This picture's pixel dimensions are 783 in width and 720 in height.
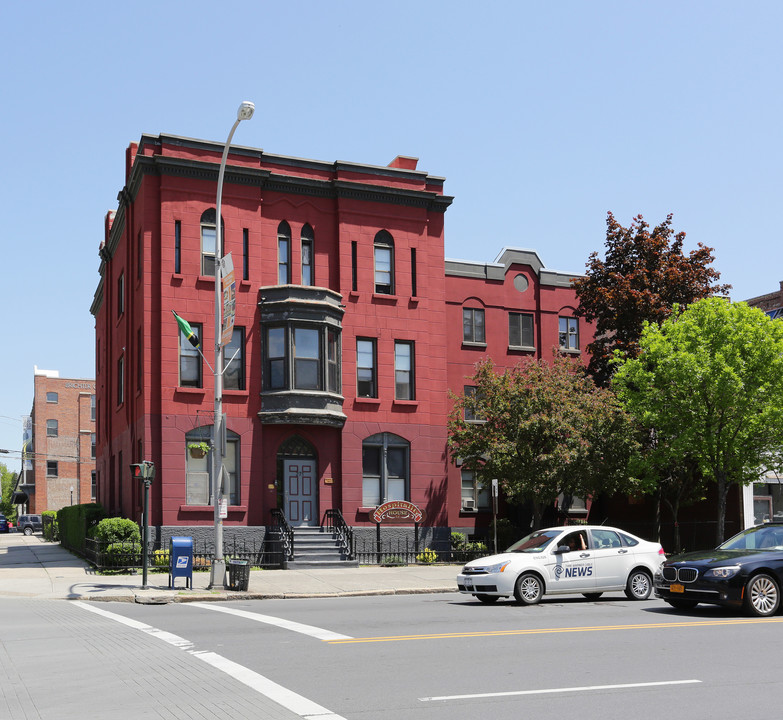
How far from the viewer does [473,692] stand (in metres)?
9.16

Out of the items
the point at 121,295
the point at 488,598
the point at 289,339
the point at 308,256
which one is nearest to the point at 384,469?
the point at 289,339

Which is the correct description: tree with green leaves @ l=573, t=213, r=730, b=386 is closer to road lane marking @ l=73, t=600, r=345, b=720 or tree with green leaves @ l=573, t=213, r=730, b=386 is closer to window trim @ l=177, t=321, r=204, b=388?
window trim @ l=177, t=321, r=204, b=388

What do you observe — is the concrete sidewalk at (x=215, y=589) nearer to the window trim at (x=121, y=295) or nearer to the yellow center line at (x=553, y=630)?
the yellow center line at (x=553, y=630)

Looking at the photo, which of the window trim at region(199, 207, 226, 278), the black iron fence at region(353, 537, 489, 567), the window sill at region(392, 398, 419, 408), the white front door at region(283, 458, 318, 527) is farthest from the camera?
the window sill at region(392, 398, 419, 408)

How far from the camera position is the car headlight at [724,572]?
51.1 feet

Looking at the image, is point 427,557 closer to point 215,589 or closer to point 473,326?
point 215,589

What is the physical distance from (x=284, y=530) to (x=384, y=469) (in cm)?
453

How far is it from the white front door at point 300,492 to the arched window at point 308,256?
6145mm

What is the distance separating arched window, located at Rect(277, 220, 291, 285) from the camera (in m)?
31.8

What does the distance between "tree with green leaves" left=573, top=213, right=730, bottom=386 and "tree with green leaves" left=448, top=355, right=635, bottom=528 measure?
14.5 ft

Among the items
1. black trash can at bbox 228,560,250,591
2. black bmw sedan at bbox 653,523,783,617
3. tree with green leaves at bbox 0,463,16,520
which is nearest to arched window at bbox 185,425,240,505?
black trash can at bbox 228,560,250,591

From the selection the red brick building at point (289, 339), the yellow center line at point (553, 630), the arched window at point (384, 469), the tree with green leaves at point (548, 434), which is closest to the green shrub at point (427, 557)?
the red brick building at point (289, 339)

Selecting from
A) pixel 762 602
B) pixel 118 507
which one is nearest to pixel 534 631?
pixel 762 602

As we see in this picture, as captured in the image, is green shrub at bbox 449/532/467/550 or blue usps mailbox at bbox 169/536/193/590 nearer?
blue usps mailbox at bbox 169/536/193/590
